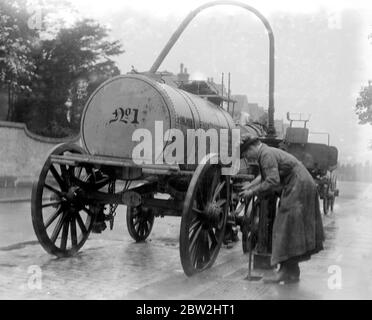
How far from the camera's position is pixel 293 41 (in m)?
58.5

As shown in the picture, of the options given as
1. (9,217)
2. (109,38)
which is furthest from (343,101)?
(9,217)

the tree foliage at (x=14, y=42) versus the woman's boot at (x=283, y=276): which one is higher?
the tree foliage at (x=14, y=42)

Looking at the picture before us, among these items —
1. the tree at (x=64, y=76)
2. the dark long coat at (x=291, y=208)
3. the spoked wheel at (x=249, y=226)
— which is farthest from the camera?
the tree at (x=64, y=76)

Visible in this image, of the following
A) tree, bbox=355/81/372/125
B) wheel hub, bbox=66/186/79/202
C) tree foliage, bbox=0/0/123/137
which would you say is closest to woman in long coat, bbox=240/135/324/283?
wheel hub, bbox=66/186/79/202

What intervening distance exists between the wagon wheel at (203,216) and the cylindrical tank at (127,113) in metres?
0.71

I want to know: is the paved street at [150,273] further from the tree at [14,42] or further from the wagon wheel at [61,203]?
the tree at [14,42]

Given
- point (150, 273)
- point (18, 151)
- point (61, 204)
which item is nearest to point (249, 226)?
point (150, 273)

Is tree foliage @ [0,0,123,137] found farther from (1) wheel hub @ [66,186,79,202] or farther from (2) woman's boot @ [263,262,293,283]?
(2) woman's boot @ [263,262,293,283]

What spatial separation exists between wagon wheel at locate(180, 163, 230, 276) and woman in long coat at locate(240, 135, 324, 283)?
0.60 metres

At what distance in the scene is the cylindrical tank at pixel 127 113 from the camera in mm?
7070

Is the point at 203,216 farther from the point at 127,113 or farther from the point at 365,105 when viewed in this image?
the point at 365,105

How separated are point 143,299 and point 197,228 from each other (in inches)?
62.8

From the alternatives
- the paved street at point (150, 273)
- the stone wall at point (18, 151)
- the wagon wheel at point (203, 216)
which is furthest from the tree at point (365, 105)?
the wagon wheel at point (203, 216)

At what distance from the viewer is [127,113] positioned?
721 centimetres
